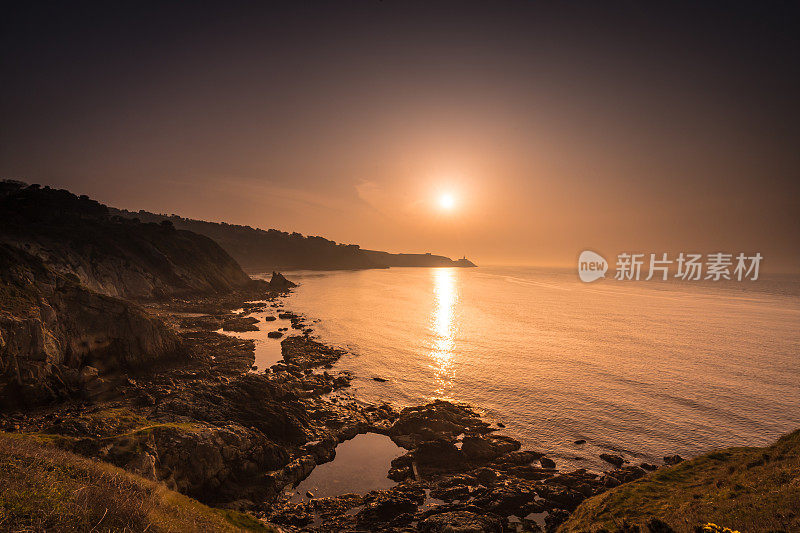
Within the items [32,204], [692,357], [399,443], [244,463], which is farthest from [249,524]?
[32,204]

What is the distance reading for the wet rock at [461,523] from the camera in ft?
47.6

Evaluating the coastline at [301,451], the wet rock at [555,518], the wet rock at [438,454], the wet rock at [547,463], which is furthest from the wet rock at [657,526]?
the wet rock at [438,454]

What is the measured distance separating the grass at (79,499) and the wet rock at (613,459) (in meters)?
21.2

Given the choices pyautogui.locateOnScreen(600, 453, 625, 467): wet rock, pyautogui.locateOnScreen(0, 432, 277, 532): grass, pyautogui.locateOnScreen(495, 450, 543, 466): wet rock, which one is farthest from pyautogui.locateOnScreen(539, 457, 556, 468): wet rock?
pyautogui.locateOnScreen(0, 432, 277, 532): grass

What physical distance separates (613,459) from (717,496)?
10.9 meters

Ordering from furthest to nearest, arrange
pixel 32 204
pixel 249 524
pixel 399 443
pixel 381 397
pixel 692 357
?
1. pixel 32 204
2. pixel 692 357
3. pixel 381 397
4. pixel 399 443
5. pixel 249 524

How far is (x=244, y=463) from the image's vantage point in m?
17.6

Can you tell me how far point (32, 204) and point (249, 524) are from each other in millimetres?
105514

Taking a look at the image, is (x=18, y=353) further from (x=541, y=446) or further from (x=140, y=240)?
(x=140, y=240)

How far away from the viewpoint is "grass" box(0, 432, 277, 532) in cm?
738

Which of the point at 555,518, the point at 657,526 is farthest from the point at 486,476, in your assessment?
the point at 657,526

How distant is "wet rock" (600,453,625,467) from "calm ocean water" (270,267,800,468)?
562 mm

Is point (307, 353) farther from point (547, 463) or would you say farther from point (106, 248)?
point (106, 248)

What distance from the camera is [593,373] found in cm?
3825
